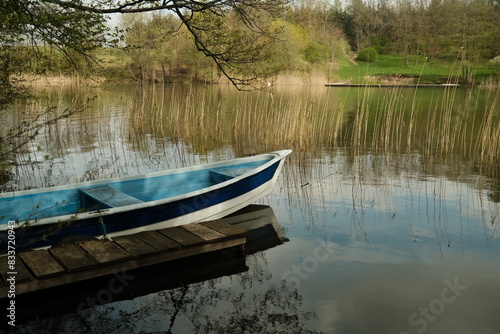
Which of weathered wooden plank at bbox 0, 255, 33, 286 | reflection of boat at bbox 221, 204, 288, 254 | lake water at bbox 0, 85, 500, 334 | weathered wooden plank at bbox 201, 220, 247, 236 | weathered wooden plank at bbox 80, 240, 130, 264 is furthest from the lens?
reflection of boat at bbox 221, 204, 288, 254

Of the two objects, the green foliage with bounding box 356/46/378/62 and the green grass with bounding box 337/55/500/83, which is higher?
the green foliage with bounding box 356/46/378/62

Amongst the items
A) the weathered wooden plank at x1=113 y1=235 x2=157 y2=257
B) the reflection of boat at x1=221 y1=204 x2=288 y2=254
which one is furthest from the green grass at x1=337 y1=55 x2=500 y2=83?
the weathered wooden plank at x1=113 y1=235 x2=157 y2=257

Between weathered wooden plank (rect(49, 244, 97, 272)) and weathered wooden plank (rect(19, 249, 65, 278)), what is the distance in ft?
0.17

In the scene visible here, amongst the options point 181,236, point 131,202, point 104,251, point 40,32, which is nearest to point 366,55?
point 40,32

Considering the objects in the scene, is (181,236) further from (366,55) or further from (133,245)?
(366,55)

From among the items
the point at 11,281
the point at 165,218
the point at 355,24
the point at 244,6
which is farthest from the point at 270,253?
the point at 355,24

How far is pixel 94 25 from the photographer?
6.81 m

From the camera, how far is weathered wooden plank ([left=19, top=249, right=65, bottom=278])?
400 centimetres

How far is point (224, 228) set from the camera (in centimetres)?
528

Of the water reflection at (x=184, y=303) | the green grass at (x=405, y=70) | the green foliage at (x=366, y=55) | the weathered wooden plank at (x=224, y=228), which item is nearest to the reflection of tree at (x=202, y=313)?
the water reflection at (x=184, y=303)

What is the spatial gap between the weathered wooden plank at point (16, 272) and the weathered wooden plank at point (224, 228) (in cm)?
189

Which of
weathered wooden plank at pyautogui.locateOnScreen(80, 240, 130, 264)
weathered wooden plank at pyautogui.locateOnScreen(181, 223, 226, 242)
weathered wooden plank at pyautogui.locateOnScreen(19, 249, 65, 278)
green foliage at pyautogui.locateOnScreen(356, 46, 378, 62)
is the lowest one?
weathered wooden plank at pyautogui.locateOnScreen(181, 223, 226, 242)

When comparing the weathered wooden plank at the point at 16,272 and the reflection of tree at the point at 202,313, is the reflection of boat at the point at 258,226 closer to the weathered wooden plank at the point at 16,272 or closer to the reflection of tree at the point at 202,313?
the reflection of tree at the point at 202,313

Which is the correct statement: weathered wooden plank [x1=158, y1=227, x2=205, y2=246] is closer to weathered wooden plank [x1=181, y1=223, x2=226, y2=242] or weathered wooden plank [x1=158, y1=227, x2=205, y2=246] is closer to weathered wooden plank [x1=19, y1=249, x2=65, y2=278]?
weathered wooden plank [x1=181, y1=223, x2=226, y2=242]
